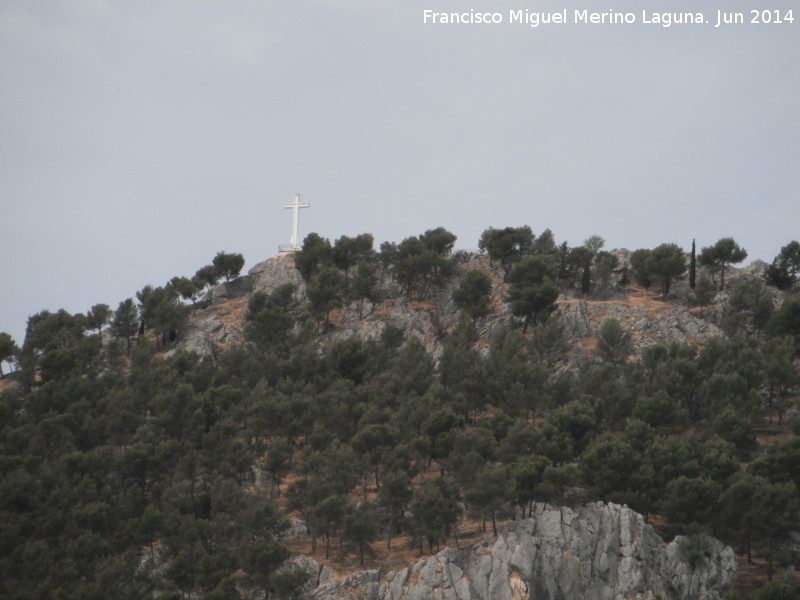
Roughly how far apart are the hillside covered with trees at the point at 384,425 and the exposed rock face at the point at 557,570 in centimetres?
178

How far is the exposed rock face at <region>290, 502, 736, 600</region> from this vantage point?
58750 millimetres

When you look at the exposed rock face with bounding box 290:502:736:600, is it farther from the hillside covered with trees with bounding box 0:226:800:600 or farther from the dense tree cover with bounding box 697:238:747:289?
the dense tree cover with bounding box 697:238:747:289

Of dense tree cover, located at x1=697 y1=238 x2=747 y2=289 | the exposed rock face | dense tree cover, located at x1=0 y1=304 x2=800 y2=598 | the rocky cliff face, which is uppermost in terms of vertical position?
dense tree cover, located at x1=697 y1=238 x2=747 y2=289

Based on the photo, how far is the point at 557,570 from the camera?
60719 millimetres

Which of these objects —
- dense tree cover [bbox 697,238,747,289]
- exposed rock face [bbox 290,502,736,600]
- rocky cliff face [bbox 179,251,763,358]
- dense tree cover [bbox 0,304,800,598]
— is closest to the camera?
exposed rock face [bbox 290,502,736,600]

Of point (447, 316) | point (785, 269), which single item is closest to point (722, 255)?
point (785, 269)

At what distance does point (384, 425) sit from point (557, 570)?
22.0 metres

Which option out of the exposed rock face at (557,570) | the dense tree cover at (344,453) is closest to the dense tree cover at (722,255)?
the dense tree cover at (344,453)

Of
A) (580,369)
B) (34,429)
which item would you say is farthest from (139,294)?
(580,369)

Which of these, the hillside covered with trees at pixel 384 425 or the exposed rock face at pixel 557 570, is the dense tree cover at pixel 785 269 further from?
the exposed rock face at pixel 557 570

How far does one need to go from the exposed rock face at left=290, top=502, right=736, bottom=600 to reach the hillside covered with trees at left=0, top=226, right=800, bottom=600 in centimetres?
178

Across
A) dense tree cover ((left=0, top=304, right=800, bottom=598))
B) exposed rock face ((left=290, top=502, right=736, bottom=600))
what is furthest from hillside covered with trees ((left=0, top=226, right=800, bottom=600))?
exposed rock face ((left=290, top=502, right=736, bottom=600))

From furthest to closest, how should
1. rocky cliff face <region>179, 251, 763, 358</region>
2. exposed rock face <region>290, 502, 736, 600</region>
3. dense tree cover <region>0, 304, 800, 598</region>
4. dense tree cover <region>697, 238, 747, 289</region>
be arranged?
dense tree cover <region>697, 238, 747, 289</region> → rocky cliff face <region>179, 251, 763, 358</region> → dense tree cover <region>0, 304, 800, 598</region> → exposed rock face <region>290, 502, 736, 600</region>

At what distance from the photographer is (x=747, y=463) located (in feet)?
246
